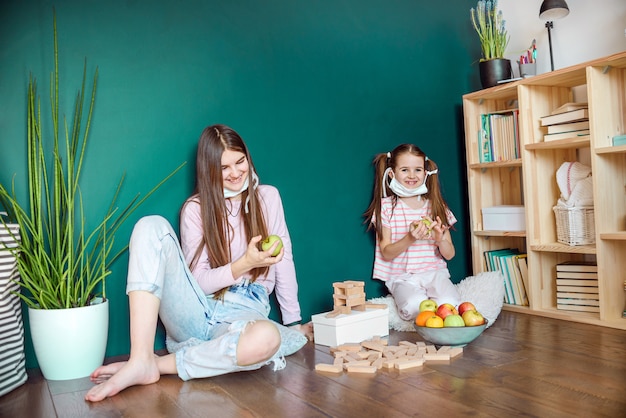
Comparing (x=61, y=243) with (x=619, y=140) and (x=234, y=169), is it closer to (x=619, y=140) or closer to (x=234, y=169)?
(x=234, y=169)

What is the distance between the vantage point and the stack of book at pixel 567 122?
254cm

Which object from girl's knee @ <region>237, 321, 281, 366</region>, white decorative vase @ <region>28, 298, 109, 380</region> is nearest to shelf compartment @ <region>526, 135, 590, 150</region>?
girl's knee @ <region>237, 321, 281, 366</region>

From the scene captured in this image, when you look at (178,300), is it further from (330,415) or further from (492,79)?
(492,79)

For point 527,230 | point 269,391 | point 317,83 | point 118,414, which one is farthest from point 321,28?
point 118,414

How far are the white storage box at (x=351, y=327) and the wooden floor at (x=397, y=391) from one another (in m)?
0.20

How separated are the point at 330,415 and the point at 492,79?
2087mm

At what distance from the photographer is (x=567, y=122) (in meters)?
2.61

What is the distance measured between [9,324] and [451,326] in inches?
59.4

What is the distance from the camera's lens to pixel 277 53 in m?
2.60

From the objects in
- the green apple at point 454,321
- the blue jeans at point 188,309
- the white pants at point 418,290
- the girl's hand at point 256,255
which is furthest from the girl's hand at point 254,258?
the white pants at point 418,290

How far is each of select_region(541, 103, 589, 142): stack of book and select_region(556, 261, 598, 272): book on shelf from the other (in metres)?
0.59

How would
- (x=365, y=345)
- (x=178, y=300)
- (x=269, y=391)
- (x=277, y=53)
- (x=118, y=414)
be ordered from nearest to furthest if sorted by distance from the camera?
(x=118, y=414) → (x=269, y=391) → (x=178, y=300) → (x=365, y=345) → (x=277, y=53)

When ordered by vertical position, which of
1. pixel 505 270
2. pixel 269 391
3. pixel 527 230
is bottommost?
pixel 269 391

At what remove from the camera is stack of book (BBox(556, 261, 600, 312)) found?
2559 millimetres
